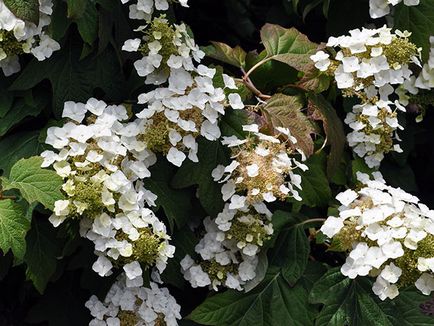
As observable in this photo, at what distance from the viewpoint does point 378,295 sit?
2340 mm

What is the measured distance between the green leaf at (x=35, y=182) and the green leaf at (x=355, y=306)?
0.81 metres

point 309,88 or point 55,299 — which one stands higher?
point 309,88

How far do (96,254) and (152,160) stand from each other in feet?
1.05

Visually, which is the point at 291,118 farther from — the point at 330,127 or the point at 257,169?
the point at 257,169

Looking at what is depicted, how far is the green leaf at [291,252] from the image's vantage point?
8.38 feet

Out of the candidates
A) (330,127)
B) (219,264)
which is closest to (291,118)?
(330,127)

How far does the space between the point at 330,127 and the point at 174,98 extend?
0.49m

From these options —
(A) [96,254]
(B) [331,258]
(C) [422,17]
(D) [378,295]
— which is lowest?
(B) [331,258]

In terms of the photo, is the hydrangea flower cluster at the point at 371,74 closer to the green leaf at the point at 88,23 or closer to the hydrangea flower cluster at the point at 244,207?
the hydrangea flower cluster at the point at 244,207

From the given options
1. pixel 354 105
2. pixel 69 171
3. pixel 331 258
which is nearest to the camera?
pixel 69 171

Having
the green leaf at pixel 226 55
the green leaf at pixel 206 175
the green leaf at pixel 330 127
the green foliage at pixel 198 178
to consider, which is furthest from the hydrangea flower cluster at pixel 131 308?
the green leaf at pixel 226 55

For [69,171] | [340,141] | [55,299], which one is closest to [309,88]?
[340,141]

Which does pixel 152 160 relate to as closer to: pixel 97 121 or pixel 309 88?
pixel 97 121

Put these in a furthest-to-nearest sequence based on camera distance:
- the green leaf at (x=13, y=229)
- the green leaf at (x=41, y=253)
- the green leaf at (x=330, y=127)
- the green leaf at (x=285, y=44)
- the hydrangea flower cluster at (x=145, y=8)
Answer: the green leaf at (x=285, y=44) < the green leaf at (x=330, y=127) < the hydrangea flower cluster at (x=145, y=8) < the green leaf at (x=41, y=253) < the green leaf at (x=13, y=229)
